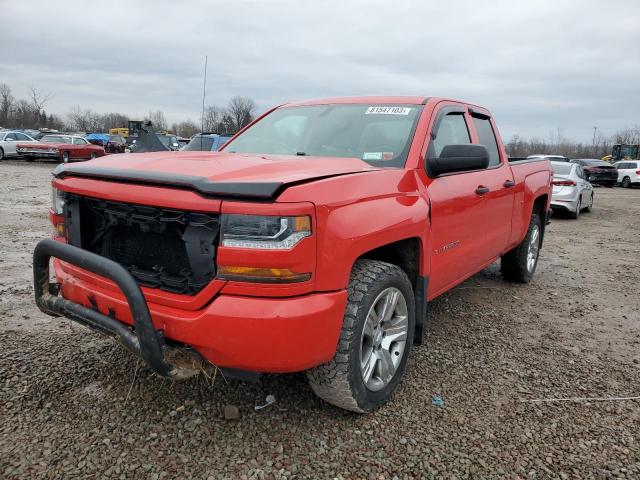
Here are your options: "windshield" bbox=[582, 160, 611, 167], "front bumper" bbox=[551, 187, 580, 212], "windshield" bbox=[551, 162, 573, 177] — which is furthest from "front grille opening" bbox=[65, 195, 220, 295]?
"windshield" bbox=[582, 160, 611, 167]

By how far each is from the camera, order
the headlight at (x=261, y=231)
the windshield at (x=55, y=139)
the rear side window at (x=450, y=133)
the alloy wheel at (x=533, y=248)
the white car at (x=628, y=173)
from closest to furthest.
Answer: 1. the headlight at (x=261, y=231)
2. the rear side window at (x=450, y=133)
3. the alloy wheel at (x=533, y=248)
4. the windshield at (x=55, y=139)
5. the white car at (x=628, y=173)

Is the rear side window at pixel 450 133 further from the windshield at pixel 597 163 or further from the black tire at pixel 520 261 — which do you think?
the windshield at pixel 597 163

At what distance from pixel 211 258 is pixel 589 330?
3.54 meters

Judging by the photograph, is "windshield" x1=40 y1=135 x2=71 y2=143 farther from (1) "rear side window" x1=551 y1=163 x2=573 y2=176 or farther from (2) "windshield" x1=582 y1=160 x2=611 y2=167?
(2) "windshield" x1=582 y1=160 x2=611 y2=167

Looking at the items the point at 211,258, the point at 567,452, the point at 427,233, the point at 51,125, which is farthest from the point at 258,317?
the point at 51,125

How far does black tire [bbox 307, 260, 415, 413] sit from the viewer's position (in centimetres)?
246

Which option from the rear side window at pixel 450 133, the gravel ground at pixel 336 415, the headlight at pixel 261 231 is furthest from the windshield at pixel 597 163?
the headlight at pixel 261 231

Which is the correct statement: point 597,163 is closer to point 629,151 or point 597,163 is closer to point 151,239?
point 629,151

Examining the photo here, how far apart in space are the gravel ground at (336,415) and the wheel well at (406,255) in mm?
717

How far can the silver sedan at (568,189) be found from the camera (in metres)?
12.4

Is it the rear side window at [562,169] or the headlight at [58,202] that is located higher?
the rear side window at [562,169]

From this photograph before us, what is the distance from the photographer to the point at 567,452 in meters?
2.53

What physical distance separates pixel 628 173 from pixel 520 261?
2681 cm

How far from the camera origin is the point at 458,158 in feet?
10.1
